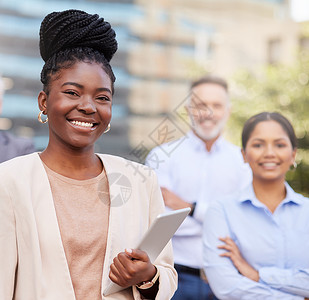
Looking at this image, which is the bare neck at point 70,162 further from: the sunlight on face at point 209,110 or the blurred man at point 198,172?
the sunlight on face at point 209,110

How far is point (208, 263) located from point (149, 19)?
658 inches

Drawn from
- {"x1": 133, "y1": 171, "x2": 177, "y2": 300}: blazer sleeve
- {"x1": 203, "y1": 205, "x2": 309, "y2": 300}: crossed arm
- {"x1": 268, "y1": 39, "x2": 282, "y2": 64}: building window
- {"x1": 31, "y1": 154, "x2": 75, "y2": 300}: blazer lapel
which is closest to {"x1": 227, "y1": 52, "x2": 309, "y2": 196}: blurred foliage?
{"x1": 268, "y1": 39, "x2": 282, "y2": 64}: building window

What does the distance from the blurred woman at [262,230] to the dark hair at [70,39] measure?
1.26 metres

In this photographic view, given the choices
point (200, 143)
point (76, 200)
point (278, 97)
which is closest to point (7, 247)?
point (76, 200)

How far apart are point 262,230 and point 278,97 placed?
12112mm

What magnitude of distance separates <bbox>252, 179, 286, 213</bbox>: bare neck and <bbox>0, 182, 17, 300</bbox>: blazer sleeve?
1.58 meters

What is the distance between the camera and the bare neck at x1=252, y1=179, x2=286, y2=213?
2.84 metres

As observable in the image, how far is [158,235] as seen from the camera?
5.47ft

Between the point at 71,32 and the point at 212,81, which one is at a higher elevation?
the point at 212,81

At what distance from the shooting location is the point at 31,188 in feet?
5.44

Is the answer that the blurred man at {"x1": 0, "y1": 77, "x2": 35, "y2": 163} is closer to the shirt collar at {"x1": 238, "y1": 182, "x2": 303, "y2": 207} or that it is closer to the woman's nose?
the shirt collar at {"x1": 238, "y1": 182, "x2": 303, "y2": 207}

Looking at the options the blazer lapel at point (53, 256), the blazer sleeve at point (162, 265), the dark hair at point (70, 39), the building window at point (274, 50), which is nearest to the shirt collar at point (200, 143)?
the blazer sleeve at point (162, 265)

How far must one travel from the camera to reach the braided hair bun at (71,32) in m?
1.75

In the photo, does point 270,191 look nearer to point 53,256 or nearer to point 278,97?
point 53,256
